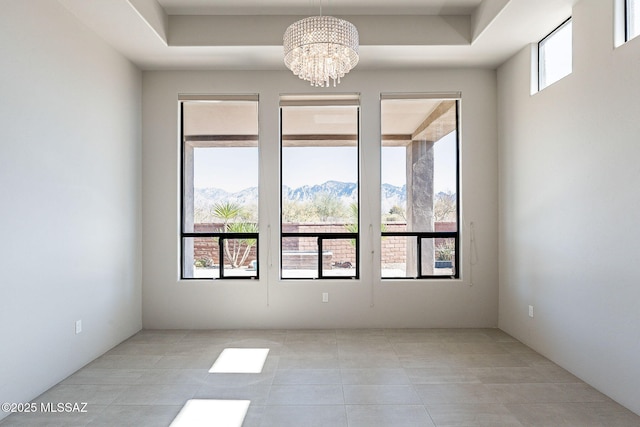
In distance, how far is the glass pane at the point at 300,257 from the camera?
4691 mm

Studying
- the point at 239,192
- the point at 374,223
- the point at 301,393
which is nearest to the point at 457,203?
the point at 374,223

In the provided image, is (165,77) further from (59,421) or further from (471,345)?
(471,345)

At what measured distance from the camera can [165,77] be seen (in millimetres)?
4637

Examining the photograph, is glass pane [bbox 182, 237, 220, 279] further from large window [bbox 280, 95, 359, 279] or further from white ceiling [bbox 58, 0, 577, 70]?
white ceiling [bbox 58, 0, 577, 70]

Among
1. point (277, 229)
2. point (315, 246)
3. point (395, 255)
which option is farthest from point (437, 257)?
point (277, 229)

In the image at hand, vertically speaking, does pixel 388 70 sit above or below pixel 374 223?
above

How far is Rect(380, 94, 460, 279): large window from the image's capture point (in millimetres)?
4703

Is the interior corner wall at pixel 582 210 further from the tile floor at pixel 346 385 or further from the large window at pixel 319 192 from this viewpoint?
the large window at pixel 319 192

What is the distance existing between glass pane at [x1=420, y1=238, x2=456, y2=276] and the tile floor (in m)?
0.78

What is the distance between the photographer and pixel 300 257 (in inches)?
185

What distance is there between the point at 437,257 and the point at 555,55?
93.2 inches

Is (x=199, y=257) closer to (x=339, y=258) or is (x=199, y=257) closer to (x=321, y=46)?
(x=339, y=258)

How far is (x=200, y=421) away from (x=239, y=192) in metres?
2.67

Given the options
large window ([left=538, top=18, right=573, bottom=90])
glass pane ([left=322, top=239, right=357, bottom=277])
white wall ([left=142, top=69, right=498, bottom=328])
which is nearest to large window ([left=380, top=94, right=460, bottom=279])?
white wall ([left=142, top=69, right=498, bottom=328])
